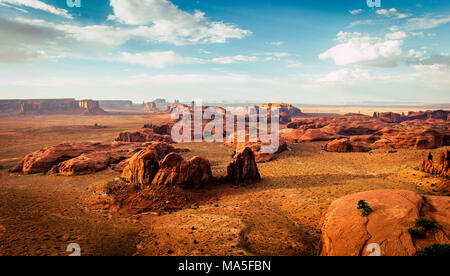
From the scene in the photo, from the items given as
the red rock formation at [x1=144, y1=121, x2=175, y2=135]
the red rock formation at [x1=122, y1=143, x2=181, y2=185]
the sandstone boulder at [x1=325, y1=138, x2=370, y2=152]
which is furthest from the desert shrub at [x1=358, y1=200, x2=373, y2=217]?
the red rock formation at [x1=144, y1=121, x2=175, y2=135]

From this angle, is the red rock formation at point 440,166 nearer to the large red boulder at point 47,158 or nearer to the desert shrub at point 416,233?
the desert shrub at point 416,233

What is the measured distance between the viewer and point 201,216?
78.7ft

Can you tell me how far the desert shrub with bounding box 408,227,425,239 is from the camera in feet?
43.1

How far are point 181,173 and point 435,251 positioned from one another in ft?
87.9

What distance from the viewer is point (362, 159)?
5100cm

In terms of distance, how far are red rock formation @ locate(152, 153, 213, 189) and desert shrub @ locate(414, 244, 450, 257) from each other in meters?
25.5

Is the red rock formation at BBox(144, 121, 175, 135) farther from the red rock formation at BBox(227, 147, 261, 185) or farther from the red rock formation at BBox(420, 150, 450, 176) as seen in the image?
the red rock formation at BBox(420, 150, 450, 176)

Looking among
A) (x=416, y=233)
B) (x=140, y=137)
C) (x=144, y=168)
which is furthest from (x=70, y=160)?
(x=416, y=233)

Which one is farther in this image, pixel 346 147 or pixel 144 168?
pixel 346 147

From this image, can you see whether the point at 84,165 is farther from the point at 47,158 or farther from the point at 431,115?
the point at 431,115

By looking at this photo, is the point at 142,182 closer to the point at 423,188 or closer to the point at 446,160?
the point at 423,188

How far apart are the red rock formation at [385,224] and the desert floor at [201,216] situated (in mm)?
3069

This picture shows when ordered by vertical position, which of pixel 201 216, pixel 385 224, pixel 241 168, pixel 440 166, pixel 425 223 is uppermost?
pixel 425 223

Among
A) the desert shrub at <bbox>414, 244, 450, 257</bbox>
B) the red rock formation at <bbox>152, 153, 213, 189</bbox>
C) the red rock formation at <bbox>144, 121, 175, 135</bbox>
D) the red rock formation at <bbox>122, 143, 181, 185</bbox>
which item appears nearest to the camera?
the desert shrub at <bbox>414, 244, 450, 257</bbox>
